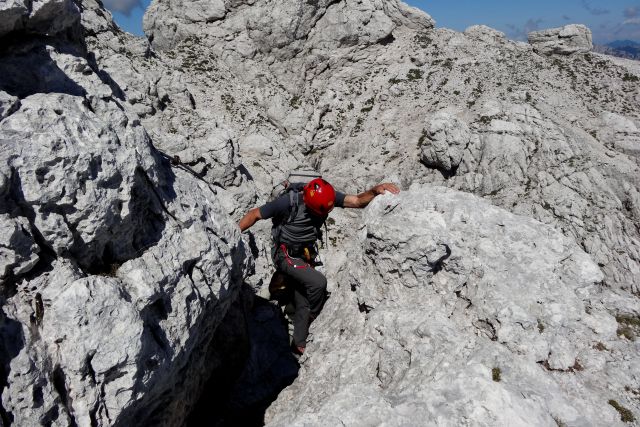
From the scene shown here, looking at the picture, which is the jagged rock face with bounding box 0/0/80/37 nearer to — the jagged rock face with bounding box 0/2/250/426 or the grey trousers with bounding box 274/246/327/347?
the jagged rock face with bounding box 0/2/250/426

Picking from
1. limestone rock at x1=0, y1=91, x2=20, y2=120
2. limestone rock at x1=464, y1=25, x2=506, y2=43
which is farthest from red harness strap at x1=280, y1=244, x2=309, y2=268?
limestone rock at x1=464, y1=25, x2=506, y2=43

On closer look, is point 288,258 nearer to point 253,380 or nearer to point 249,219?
point 249,219

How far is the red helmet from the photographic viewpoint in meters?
9.59

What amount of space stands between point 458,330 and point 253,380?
6.04 m

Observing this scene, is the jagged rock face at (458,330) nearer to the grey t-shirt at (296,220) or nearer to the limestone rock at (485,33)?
the grey t-shirt at (296,220)

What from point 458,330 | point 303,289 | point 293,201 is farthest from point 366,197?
point 458,330

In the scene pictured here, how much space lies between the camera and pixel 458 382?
23.0 ft

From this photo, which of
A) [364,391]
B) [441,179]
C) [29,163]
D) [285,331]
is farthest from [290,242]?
[441,179]

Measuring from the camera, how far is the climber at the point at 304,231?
31.9ft

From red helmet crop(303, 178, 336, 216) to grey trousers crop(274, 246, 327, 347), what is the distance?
177 centimetres

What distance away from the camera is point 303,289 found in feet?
36.9

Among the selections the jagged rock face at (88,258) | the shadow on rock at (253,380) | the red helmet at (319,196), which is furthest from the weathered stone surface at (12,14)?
the shadow on rock at (253,380)

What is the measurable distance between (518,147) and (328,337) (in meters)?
27.5

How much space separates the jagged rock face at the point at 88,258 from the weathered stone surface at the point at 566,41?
4617cm
